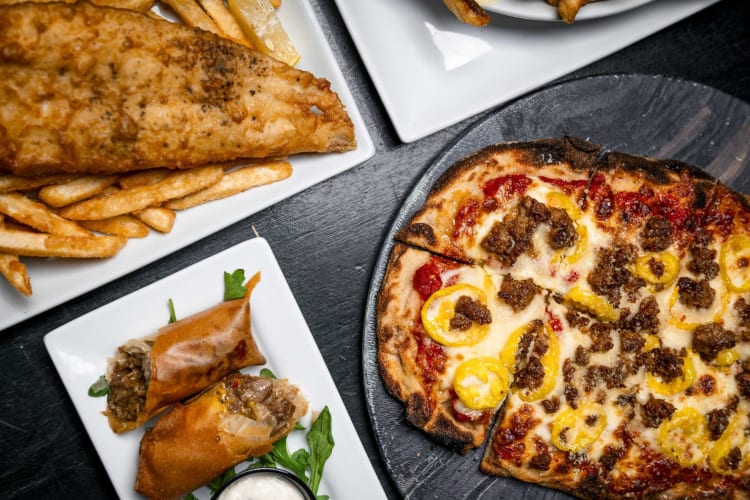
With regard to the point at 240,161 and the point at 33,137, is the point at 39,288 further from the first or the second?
the point at 240,161

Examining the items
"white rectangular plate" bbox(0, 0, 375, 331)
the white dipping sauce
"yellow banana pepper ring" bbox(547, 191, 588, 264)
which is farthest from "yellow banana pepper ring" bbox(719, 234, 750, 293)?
the white dipping sauce

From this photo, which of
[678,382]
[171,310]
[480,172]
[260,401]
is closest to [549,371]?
[678,382]

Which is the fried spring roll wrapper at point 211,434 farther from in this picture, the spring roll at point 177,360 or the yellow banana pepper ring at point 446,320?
the yellow banana pepper ring at point 446,320

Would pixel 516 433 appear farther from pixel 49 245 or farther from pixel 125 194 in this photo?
pixel 49 245

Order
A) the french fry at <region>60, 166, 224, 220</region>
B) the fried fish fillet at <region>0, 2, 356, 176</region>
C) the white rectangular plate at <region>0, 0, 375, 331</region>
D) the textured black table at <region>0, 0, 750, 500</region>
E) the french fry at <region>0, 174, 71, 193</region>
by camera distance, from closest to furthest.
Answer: the fried fish fillet at <region>0, 2, 356, 176</region> → the french fry at <region>0, 174, 71, 193</region> → the french fry at <region>60, 166, 224, 220</region> → the white rectangular plate at <region>0, 0, 375, 331</region> → the textured black table at <region>0, 0, 750, 500</region>

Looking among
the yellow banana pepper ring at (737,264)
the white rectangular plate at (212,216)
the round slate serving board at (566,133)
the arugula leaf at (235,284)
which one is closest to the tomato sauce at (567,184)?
the round slate serving board at (566,133)

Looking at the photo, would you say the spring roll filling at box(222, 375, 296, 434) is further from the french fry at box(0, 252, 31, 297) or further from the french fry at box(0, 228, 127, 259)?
the french fry at box(0, 252, 31, 297)

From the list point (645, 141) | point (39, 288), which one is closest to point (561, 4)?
point (645, 141)
